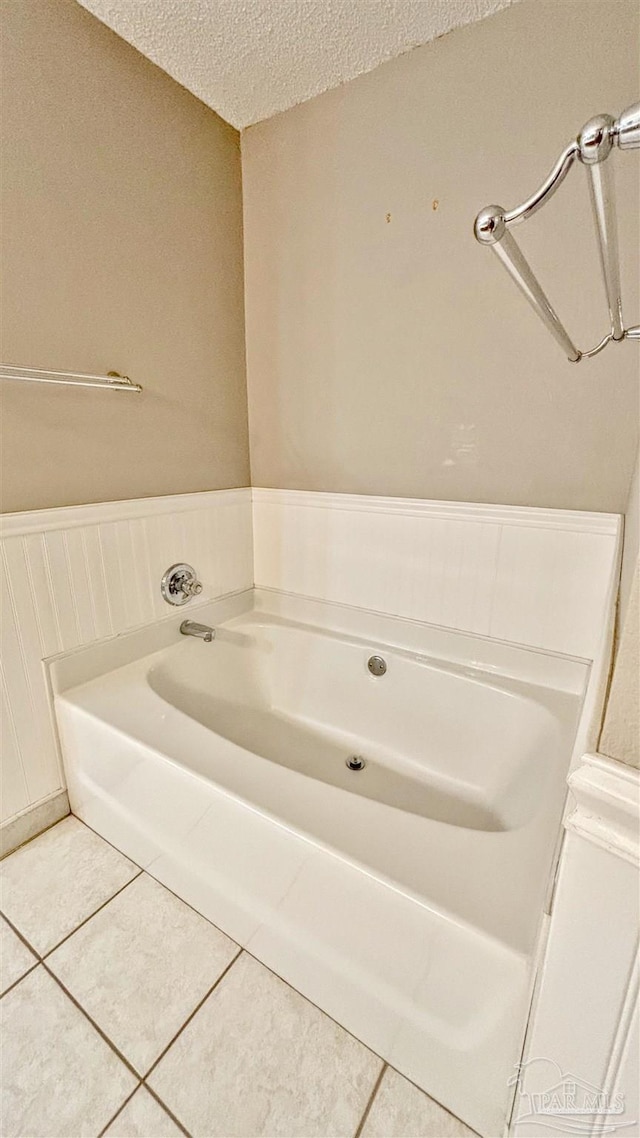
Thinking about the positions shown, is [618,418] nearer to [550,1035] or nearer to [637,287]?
[637,287]

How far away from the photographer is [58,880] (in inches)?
48.2

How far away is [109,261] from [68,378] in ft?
1.31

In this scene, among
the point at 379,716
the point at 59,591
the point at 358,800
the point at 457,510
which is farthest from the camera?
the point at 379,716

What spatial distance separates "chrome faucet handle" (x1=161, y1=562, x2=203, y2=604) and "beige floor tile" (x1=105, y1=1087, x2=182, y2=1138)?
1.18m

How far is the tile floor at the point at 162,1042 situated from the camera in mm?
802

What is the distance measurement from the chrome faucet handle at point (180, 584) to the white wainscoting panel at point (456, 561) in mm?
369

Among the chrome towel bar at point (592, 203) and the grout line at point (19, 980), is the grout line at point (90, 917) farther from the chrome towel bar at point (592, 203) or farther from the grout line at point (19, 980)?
the chrome towel bar at point (592, 203)

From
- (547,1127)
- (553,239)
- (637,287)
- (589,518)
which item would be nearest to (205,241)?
(553,239)

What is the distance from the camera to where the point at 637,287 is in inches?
43.0

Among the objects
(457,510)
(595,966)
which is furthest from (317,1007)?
(457,510)

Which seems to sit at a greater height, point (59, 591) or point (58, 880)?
point (59, 591)

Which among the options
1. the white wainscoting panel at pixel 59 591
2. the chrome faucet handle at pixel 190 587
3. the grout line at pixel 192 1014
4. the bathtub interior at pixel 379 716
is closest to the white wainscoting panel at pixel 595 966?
the bathtub interior at pixel 379 716

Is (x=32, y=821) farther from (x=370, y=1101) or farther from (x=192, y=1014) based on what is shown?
(x=370, y=1101)

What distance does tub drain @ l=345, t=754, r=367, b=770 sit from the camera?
1.52 metres
